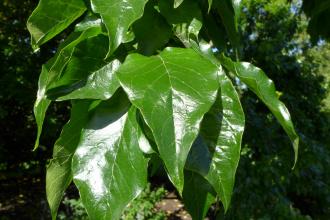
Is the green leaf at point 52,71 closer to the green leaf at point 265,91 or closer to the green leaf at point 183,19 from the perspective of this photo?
the green leaf at point 183,19

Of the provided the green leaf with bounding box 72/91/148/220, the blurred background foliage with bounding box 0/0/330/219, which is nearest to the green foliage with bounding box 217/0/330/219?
the blurred background foliage with bounding box 0/0/330/219

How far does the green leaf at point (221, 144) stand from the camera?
23.5 inches

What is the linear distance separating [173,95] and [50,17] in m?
0.31

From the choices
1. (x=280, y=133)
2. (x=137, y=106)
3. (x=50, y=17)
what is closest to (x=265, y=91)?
(x=137, y=106)

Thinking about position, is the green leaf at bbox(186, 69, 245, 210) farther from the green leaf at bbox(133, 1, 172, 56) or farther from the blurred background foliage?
the blurred background foliage

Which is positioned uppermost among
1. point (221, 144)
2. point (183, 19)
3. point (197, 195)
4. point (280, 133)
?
point (183, 19)

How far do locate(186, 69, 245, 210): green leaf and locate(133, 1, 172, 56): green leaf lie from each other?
139mm

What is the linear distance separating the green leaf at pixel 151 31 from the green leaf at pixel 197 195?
22 cm

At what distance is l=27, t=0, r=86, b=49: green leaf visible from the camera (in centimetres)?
73

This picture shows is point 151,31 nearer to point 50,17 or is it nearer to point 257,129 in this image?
point 50,17

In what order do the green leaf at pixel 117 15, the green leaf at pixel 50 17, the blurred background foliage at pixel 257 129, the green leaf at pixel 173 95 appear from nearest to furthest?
the green leaf at pixel 173 95
the green leaf at pixel 117 15
the green leaf at pixel 50 17
the blurred background foliage at pixel 257 129

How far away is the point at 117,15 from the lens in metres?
0.65

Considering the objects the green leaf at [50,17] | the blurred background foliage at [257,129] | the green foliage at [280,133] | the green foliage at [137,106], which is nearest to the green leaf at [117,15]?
the green foliage at [137,106]

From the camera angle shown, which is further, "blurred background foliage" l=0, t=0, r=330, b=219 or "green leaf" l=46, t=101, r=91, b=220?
"blurred background foliage" l=0, t=0, r=330, b=219
